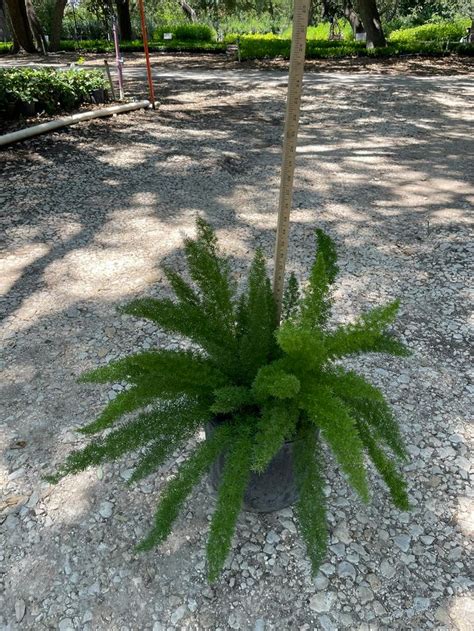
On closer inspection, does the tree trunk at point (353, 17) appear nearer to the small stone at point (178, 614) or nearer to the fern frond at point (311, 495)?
the fern frond at point (311, 495)

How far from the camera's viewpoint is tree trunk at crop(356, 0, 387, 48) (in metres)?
11.6

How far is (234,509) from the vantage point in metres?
1.23

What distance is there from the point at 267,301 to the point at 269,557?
853 millimetres

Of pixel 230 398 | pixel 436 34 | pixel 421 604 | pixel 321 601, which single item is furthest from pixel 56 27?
pixel 421 604

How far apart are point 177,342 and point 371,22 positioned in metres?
12.3

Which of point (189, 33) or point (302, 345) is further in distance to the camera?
point (189, 33)

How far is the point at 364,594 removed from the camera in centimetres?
149

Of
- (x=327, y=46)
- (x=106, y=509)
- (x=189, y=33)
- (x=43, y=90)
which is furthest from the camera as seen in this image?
(x=189, y=33)

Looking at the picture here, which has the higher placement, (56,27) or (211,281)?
(56,27)

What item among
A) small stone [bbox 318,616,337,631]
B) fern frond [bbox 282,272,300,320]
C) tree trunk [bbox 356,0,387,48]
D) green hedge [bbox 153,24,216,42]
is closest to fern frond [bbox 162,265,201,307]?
fern frond [bbox 282,272,300,320]

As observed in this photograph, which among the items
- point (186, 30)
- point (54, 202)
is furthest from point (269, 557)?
point (186, 30)

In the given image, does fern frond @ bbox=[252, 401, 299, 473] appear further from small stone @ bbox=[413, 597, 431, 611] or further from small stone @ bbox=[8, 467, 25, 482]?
small stone @ bbox=[8, 467, 25, 482]

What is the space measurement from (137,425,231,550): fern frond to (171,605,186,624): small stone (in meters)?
0.32

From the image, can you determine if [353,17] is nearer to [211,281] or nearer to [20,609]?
[211,281]
